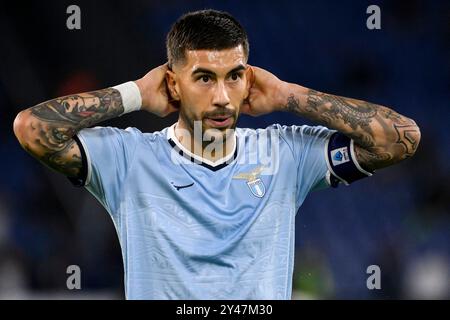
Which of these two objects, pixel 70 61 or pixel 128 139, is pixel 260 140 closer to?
pixel 128 139

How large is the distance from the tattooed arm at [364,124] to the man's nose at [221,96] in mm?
327

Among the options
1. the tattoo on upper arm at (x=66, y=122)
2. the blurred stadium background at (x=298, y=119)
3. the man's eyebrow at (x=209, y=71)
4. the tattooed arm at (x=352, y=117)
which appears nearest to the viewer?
the tattoo on upper arm at (x=66, y=122)

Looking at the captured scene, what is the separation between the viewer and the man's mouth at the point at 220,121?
3.34 meters

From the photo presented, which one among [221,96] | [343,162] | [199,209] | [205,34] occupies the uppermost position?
[205,34]

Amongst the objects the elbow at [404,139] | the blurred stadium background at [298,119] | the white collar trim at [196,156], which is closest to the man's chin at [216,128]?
the white collar trim at [196,156]

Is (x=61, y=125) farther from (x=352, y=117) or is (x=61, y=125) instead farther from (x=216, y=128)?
(x=352, y=117)

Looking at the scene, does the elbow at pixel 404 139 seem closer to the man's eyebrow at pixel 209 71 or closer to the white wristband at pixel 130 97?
the man's eyebrow at pixel 209 71

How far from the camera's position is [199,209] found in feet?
11.0

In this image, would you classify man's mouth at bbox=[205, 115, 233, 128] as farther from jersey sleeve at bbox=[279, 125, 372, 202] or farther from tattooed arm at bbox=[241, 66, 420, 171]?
jersey sleeve at bbox=[279, 125, 372, 202]

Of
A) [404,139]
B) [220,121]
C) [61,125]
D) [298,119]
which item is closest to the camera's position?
[61,125]

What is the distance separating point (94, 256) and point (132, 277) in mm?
2481

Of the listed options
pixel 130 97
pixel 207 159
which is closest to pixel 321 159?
pixel 207 159

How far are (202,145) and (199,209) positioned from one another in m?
0.29

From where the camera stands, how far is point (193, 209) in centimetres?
337
